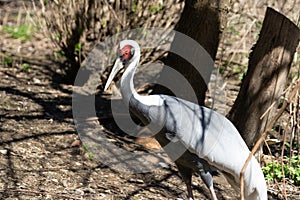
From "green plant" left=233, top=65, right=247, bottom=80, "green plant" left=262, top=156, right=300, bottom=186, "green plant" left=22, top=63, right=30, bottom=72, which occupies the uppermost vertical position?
"green plant" left=233, top=65, right=247, bottom=80

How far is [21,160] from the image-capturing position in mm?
4543

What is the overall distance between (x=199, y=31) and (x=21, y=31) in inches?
194

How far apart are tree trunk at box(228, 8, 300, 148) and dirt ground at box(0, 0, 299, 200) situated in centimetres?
60

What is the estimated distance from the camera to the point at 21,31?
902 centimetres

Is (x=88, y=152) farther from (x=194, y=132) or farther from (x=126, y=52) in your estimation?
(x=194, y=132)

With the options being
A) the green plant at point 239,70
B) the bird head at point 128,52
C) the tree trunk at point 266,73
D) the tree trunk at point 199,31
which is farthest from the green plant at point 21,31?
the bird head at point 128,52

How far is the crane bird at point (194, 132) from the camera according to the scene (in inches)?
143

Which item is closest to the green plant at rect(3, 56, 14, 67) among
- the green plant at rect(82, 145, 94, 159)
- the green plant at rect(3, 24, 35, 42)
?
the green plant at rect(3, 24, 35, 42)

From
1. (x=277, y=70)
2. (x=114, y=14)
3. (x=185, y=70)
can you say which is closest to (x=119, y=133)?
(x=185, y=70)

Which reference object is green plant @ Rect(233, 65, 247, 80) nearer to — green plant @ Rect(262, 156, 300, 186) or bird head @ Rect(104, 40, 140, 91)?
green plant @ Rect(262, 156, 300, 186)

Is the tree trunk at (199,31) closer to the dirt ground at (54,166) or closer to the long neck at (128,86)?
the dirt ground at (54,166)

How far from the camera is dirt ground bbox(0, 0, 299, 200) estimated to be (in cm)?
421

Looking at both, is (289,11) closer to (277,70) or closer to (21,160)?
(277,70)

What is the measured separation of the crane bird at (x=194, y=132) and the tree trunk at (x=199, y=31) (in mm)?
1237
